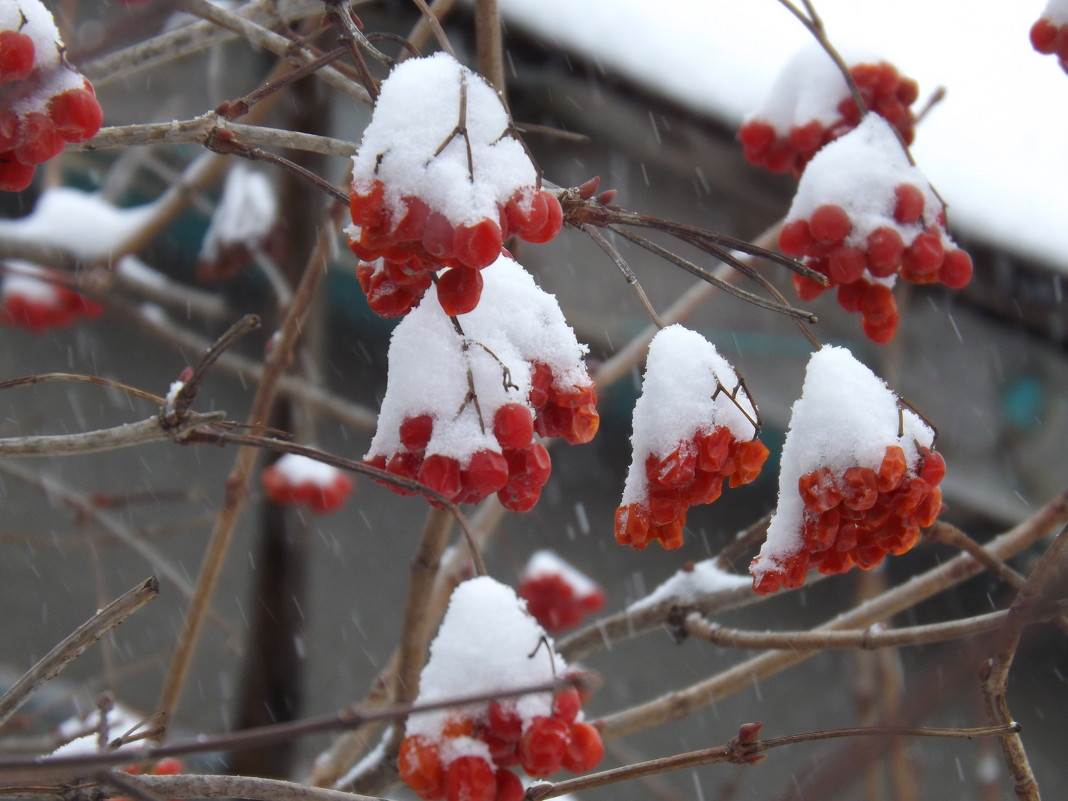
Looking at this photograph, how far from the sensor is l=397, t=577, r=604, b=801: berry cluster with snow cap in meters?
0.56

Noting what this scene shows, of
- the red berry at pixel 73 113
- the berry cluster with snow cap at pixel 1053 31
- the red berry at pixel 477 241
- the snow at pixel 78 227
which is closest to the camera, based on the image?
the red berry at pixel 477 241

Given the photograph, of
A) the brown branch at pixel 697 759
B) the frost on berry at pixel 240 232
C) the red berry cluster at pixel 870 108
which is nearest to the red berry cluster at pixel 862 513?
the brown branch at pixel 697 759

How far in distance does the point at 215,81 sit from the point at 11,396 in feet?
7.31

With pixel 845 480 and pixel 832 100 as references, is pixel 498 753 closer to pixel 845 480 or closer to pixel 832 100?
pixel 845 480

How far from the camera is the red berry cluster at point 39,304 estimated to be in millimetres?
2195

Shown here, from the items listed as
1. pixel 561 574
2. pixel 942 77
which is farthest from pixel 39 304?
pixel 942 77

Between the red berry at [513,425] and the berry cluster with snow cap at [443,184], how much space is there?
0.26ft

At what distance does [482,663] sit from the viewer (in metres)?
0.58

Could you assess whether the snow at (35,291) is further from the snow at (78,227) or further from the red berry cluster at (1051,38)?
the red berry cluster at (1051,38)

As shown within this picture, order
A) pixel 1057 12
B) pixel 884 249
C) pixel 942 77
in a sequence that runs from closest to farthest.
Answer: pixel 884 249 < pixel 1057 12 < pixel 942 77

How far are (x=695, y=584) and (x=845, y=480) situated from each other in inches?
15.7

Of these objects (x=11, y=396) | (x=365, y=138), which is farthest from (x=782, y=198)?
(x=11, y=396)

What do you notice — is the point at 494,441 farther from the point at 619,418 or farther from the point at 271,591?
the point at 619,418

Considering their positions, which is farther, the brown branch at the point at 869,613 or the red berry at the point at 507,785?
the brown branch at the point at 869,613
